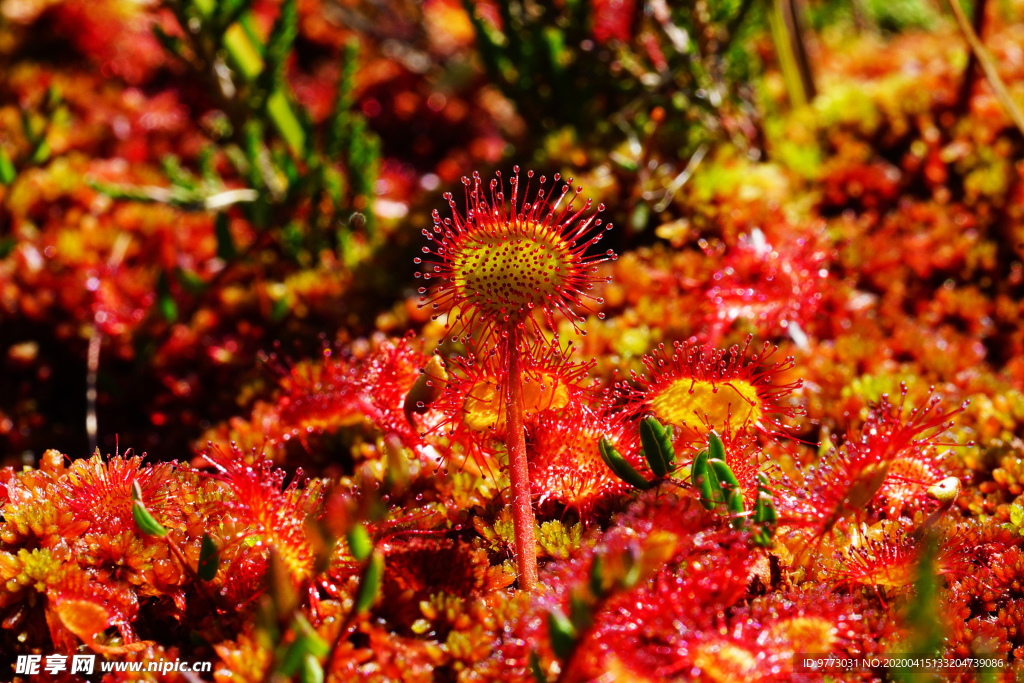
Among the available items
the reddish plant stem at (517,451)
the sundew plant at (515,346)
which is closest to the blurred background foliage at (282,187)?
the sundew plant at (515,346)

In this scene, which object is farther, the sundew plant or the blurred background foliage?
the blurred background foliage

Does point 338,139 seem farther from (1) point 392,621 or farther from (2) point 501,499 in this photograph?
(1) point 392,621

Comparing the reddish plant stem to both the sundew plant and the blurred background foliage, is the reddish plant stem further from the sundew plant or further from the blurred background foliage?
the blurred background foliage

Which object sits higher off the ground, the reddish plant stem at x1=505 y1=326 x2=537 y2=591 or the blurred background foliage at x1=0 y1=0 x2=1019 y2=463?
the blurred background foliage at x1=0 y1=0 x2=1019 y2=463

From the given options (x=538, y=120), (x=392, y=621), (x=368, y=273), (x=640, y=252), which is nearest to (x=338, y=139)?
(x=368, y=273)

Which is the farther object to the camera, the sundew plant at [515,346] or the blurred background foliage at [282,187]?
the blurred background foliage at [282,187]

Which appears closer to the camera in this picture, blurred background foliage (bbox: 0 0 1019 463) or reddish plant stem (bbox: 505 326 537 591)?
reddish plant stem (bbox: 505 326 537 591)

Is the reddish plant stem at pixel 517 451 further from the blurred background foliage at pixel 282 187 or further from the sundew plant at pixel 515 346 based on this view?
the blurred background foliage at pixel 282 187

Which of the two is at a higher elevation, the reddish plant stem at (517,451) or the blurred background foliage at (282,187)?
the blurred background foliage at (282,187)

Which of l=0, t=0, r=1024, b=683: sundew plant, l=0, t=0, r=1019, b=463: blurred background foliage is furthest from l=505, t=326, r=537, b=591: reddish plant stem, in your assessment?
l=0, t=0, r=1019, b=463: blurred background foliage
